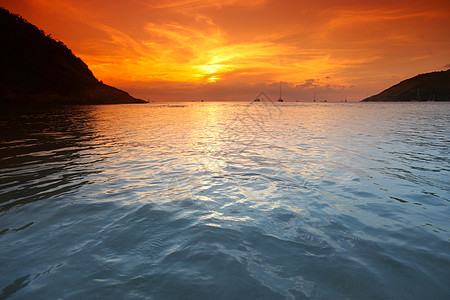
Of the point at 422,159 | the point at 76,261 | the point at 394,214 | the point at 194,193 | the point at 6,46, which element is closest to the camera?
the point at 76,261

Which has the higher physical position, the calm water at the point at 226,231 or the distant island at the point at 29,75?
the distant island at the point at 29,75

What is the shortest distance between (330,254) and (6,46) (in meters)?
230

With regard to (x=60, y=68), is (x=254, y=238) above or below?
below

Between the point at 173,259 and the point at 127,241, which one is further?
the point at 127,241

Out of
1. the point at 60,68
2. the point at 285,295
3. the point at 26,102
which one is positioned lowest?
the point at 285,295

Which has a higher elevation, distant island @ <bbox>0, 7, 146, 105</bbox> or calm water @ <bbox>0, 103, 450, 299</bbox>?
distant island @ <bbox>0, 7, 146, 105</bbox>

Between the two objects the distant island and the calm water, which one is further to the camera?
the distant island

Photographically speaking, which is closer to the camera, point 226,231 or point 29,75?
point 226,231

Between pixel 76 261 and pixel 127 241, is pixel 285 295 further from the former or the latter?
pixel 76 261

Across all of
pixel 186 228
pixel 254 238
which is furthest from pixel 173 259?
pixel 254 238

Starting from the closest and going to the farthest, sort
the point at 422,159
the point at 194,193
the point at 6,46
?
the point at 194,193 < the point at 422,159 < the point at 6,46

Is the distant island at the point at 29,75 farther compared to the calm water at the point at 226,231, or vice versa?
the distant island at the point at 29,75

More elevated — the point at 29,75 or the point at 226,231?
the point at 29,75

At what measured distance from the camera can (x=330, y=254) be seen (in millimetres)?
4570
